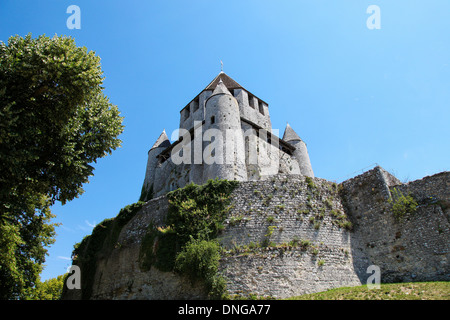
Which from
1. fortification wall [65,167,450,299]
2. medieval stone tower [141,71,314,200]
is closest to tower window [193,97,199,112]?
medieval stone tower [141,71,314,200]

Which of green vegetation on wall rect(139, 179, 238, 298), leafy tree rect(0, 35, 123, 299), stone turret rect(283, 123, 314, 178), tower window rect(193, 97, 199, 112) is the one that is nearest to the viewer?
leafy tree rect(0, 35, 123, 299)

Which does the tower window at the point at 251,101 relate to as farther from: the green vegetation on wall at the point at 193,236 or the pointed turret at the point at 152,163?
the green vegetation on wall at the point at 193,236

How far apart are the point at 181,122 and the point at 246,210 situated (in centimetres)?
2068

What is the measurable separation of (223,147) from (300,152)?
12.1 metres

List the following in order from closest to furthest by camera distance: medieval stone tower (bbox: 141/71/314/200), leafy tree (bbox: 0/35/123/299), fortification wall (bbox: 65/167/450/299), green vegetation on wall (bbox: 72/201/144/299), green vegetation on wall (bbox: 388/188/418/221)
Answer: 1. leafy tree (bbox: 0/35/123/299)
2. fortification wall (bbox: 65/167/450/299)
3. green vegetation on wall (bbox: 388/188/418/221)
4. green vegetation on wall (bbox: 72/201/144/299)
5. medieval stone tower (bbox: 141/71/314/200)

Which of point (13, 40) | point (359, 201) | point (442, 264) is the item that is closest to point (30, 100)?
point (13, 40)

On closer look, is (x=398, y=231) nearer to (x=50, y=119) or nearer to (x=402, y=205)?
(x=402, y=205)

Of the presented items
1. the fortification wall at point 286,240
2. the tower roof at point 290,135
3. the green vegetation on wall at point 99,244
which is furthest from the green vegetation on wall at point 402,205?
the tower roof at point 290,135

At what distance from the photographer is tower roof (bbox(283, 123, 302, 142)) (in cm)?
3179

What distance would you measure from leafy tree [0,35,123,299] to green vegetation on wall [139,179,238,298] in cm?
481

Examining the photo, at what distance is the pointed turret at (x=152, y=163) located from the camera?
95.9 ft

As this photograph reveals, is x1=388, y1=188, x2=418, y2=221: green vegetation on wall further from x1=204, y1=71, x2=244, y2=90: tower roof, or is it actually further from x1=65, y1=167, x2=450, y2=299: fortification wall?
x1=204, y1=71, x2=244, y2=90: tower roof

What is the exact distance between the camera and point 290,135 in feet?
107
